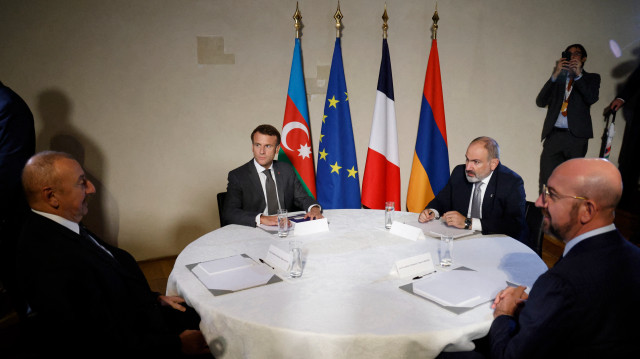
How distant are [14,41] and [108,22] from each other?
0.71 meters

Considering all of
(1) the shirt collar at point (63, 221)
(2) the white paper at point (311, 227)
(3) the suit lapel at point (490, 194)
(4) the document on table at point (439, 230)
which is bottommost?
(4) the document on table at point (439, 230)

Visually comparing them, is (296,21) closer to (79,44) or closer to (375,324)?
(79,44)

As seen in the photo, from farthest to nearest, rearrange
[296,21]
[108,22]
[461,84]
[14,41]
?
[461,84]
[296,21]
[108,22]
[14,41]

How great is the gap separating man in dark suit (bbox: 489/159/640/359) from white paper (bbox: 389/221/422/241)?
0.75 metres

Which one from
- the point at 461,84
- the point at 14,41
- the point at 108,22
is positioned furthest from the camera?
the point at 461,84

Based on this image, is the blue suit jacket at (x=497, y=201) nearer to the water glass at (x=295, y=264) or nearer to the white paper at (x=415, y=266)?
the white paper at (x=415, y=266)

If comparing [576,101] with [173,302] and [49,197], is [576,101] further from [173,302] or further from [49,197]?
[49,197]

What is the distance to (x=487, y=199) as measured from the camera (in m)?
2.54

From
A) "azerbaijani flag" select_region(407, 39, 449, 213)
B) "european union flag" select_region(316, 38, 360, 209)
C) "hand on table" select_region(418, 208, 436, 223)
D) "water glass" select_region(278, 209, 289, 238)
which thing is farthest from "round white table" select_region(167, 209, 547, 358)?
"azerbaijani flag" select_region(407, 39, 449, 213)

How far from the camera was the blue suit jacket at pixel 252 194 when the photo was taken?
246 centimetres

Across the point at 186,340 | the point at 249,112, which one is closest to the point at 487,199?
the point at 186,340

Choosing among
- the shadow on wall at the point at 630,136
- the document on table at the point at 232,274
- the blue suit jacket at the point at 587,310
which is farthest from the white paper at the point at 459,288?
the shadow on wall at the point at 630,136

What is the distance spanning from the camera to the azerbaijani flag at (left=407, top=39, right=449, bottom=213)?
4.08 metres

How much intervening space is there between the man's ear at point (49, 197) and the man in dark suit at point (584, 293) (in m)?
1.56
